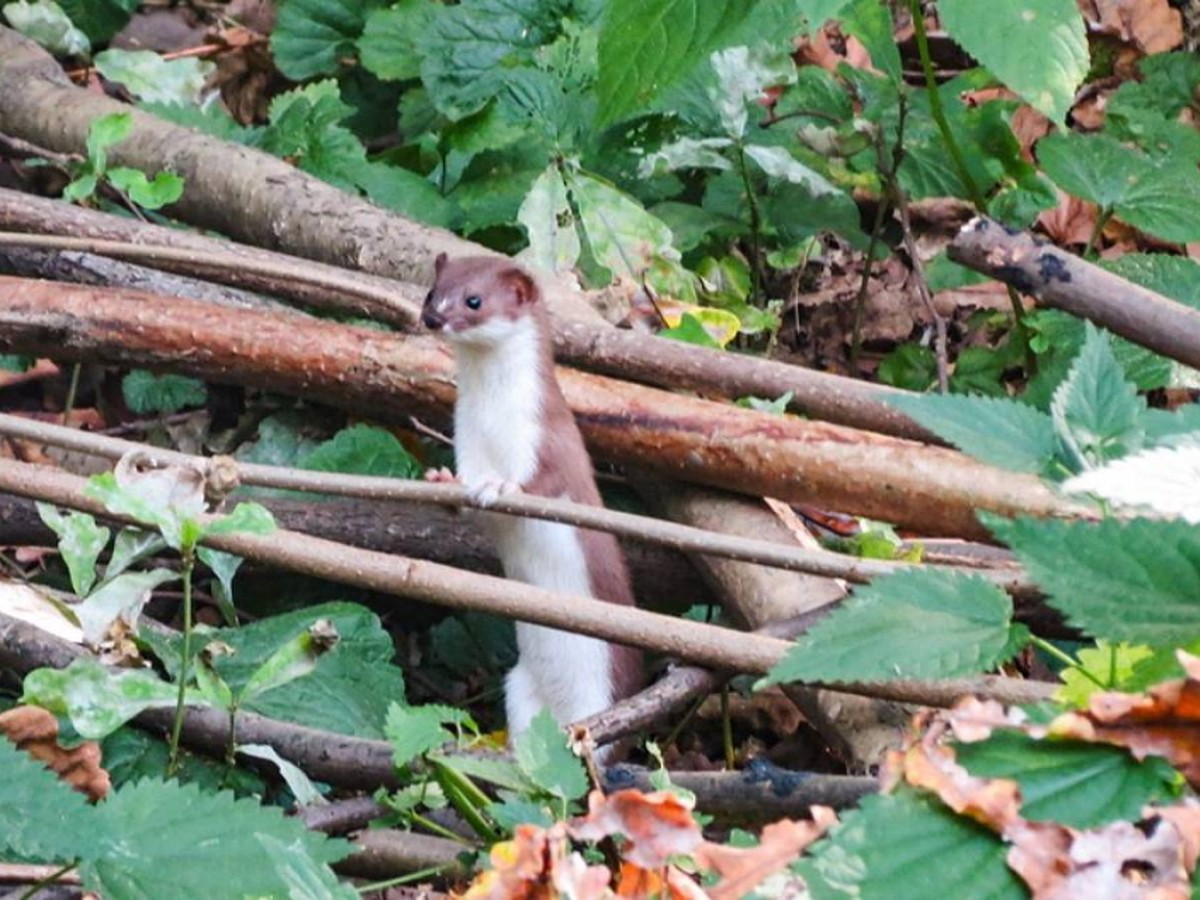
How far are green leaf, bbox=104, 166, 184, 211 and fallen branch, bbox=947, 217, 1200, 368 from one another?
2360mm

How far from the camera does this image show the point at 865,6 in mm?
4746

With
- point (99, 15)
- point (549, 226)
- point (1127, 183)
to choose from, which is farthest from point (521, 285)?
point (99, 15)

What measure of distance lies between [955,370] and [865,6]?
102 cm

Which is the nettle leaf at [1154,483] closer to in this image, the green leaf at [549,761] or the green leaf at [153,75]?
the green leaf at [549,761]

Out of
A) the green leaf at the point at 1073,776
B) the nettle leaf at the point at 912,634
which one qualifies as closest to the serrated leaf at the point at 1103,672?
the nettle leaf at the point at 912,634

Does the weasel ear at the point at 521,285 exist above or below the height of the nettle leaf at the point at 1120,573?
below

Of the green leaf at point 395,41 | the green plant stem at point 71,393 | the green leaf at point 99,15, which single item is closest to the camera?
the green plant stem at point 71,393

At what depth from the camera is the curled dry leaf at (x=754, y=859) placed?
1438mm

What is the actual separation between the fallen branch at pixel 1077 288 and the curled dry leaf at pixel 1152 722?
5.19 ft

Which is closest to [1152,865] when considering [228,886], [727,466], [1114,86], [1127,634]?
[1127,634]

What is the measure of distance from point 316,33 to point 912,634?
5041 millimetres

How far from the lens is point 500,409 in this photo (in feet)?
12.4

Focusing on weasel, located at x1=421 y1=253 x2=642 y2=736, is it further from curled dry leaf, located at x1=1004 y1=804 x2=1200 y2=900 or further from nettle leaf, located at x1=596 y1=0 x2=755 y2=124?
curled dry leaf, located at x1=1004 y1=804 x2=1200 y2=900

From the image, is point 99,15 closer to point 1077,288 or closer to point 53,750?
point 53,750
